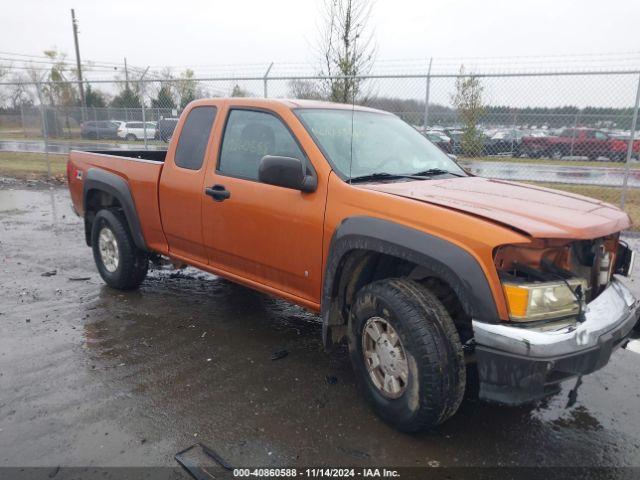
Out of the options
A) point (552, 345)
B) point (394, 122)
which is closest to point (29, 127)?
point (394, 122)

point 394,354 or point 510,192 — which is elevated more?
point 510,192

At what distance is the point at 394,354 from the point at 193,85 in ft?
38.8

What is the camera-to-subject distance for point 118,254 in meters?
5.18

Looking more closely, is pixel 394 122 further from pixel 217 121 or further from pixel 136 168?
pixel 136 168

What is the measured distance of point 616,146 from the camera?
34.8 ft

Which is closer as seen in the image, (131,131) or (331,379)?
(331,379)

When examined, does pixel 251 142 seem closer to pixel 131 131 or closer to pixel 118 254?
pixel 118 254

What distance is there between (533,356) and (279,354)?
204 centimetres

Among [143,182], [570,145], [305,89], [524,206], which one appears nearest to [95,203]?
[143,182]

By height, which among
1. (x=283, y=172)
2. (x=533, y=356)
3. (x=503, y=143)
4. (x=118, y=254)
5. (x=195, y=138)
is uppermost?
(x=195, y=138)

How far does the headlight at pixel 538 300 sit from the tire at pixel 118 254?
3.81m

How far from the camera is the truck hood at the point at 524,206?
256cm

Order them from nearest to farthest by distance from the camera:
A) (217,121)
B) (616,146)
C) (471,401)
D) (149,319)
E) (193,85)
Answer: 1. (471,401)
2. (217,121)
3. (149,319)
4. (616,146)
5. (193,85)

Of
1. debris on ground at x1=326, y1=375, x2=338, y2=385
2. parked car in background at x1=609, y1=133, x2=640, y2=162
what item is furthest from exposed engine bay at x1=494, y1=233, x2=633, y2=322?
parked car in background at x1=609, y1=133, x2=640, y2=162
